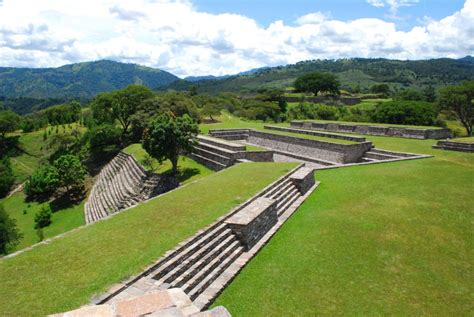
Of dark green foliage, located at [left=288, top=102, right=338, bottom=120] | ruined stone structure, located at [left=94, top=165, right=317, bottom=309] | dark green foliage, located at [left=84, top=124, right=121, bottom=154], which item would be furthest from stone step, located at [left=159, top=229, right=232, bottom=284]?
dark green foliage, located at [left=288, top=102, right=338, bottom=120]

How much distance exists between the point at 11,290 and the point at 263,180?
27.6 feet

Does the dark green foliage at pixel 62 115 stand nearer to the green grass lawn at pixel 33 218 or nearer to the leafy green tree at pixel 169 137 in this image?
the green grass lawn at pixel 33 218

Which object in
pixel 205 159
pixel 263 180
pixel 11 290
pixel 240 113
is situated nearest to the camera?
pixel 11 290

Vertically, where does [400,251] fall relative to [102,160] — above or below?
above

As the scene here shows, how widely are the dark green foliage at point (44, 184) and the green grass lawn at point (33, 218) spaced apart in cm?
107

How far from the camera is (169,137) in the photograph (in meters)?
18.8

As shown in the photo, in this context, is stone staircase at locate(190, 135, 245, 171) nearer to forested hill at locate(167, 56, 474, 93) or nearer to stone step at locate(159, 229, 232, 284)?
stone step at locate(159, 229, 232, 284)

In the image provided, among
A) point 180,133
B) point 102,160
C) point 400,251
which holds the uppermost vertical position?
point 180,133

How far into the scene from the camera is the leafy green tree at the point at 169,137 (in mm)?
18766

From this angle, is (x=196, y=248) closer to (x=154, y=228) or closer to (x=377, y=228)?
(x=154, y=228)

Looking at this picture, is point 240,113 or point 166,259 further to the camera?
point 240,113

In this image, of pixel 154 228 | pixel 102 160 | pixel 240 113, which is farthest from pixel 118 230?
pixel 240 113

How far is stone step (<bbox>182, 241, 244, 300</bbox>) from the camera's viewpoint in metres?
6.55

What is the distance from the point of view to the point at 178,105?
35.7 m
